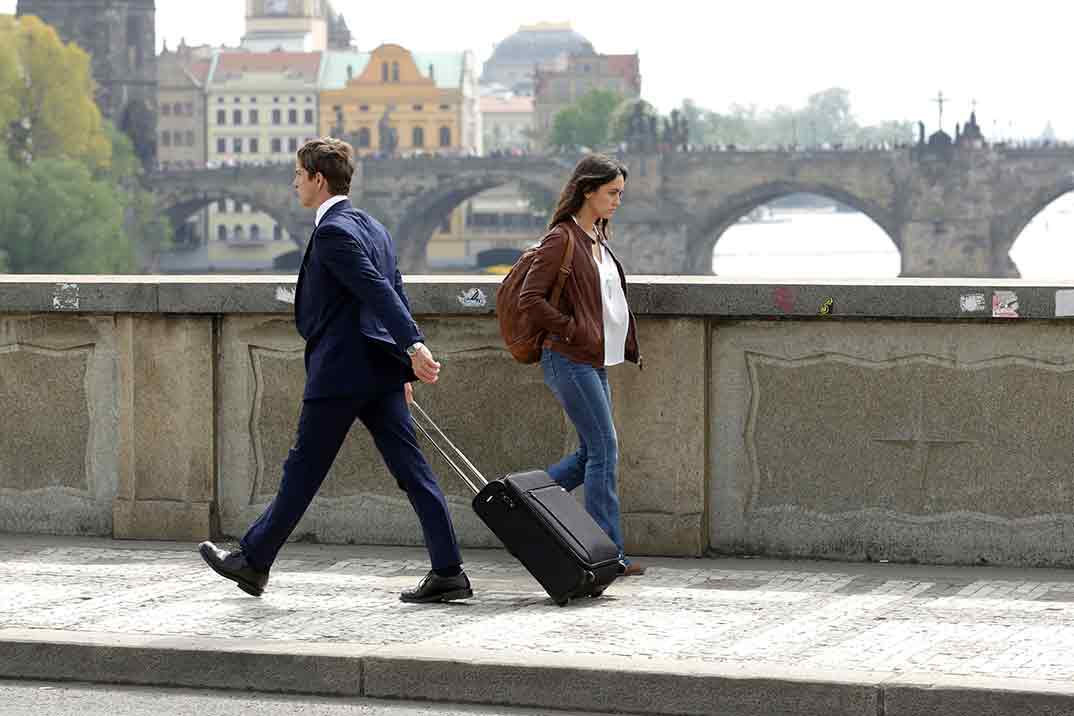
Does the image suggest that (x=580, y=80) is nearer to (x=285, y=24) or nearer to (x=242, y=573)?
(x=285, y=24)

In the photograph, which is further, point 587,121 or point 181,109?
point 181,109

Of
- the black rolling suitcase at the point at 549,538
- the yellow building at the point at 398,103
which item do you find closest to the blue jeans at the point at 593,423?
the black rolling suitcase at the point at 549,538

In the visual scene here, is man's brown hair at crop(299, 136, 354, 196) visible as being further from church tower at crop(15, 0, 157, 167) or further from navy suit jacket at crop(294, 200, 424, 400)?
church tower at crop(15, 0, 157, 167)

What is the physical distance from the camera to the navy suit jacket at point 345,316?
5.61m

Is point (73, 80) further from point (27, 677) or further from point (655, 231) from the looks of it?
point (27, 677)

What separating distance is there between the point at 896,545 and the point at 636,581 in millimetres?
855

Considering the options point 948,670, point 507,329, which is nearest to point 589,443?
point 507,329

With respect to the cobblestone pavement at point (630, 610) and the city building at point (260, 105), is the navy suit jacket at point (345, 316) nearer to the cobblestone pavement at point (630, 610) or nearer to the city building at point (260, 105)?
the cobblestone pavement at point (630, 610)

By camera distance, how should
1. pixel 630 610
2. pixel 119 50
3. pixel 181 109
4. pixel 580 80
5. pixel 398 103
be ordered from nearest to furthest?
→ pixel 630 610, pixel 119 50, pixel 398 103, pixel 181 109, pixel 580 80

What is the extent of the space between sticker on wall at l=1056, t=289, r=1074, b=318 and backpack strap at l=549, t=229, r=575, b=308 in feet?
4.54

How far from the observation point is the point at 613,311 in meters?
6.07

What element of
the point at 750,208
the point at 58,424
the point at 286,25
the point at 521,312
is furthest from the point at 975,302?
the point at 286,25

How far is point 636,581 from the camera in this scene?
6.05m

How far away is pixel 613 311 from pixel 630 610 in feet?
3.04
